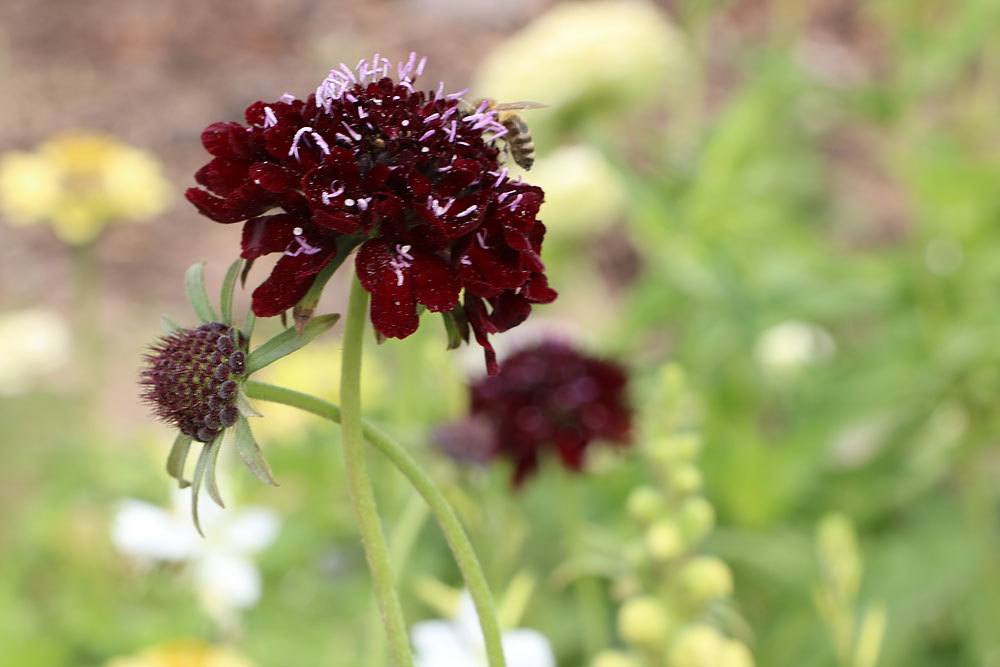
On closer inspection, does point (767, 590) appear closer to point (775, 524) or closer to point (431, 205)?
point (775, 524)

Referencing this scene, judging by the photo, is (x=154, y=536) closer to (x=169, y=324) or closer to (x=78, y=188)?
(x=169, y=324)

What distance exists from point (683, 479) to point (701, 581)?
76 millimetres

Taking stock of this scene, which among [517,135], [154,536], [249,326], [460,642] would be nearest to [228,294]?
[249,326]

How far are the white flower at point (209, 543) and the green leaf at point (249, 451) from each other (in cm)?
79

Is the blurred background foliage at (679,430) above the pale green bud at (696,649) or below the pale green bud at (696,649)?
above

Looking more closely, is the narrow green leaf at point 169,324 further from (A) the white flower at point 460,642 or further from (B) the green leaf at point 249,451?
(A) the white flower at point 460,642

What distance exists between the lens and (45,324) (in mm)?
2883

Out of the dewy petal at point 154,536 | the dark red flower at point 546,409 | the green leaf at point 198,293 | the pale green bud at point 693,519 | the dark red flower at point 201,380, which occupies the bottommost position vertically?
the dark red flower at point 201,380

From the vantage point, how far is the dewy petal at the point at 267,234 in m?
0.64

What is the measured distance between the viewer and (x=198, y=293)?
70 centimetres

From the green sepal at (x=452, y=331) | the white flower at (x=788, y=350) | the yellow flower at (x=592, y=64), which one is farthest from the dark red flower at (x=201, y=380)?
the yellow flower at (x=592, y=64)

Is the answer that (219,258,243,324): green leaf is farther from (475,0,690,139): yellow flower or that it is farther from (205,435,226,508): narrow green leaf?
(475,0,690,139): yellow flower

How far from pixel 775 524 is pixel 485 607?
4.19ft

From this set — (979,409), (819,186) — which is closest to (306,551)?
(979,409)
